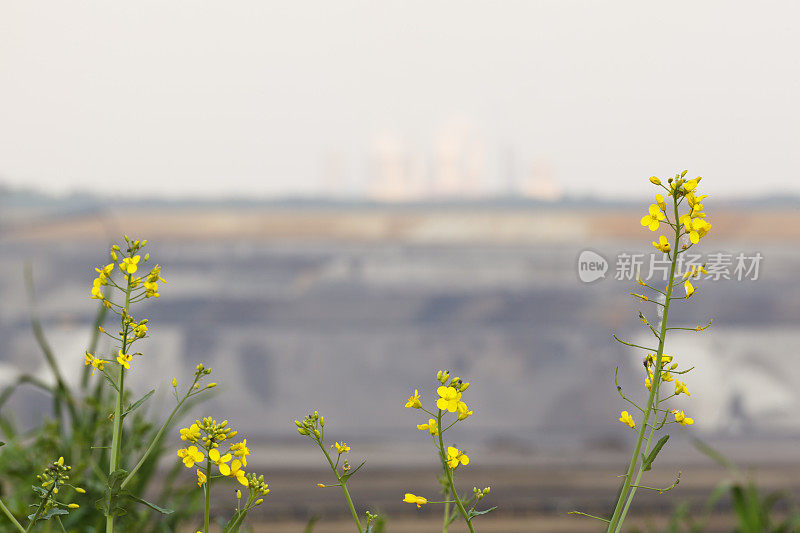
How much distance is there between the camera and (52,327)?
1123 mm

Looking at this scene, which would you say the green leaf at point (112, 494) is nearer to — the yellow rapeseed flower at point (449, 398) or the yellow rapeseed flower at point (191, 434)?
the yellow rapeseed flower at point (191, 434)

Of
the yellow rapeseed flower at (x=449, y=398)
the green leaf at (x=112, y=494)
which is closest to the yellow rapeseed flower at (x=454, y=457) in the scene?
the yellow rapeseed flower at (x=449, y=398)

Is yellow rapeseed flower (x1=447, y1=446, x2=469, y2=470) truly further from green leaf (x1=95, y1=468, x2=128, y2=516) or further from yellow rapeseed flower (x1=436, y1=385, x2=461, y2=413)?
green leaf (x1=95, y1=468, x2=128, y2=516)

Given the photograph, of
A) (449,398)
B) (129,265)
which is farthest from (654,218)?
(129,265)

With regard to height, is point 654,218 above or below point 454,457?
above

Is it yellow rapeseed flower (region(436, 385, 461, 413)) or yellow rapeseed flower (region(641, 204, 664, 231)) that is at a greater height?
yellow rapeseed flower (region(641, 204, 664, 231))

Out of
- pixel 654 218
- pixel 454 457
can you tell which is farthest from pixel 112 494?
pixel 654 218

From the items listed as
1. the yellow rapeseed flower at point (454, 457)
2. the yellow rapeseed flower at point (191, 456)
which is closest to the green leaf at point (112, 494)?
the yellow rapeseed flower at point (191, 456)

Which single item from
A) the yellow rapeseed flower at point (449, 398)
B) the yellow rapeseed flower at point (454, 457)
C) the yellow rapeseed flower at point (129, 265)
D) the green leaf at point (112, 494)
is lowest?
the green leaf at point (112, 494)

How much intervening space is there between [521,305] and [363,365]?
0.32 meters

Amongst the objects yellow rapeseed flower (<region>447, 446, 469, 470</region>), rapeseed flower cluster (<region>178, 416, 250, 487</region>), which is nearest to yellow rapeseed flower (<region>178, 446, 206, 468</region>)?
rapeseed flower cluster (<region>178, 416, 250, 487</region>)

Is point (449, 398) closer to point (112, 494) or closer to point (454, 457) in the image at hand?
point (454, 457)

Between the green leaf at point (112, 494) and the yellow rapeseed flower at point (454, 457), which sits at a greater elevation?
the yellow rapeseed flower at point (454, 457)

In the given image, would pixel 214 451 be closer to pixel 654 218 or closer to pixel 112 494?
pixel 112 494
